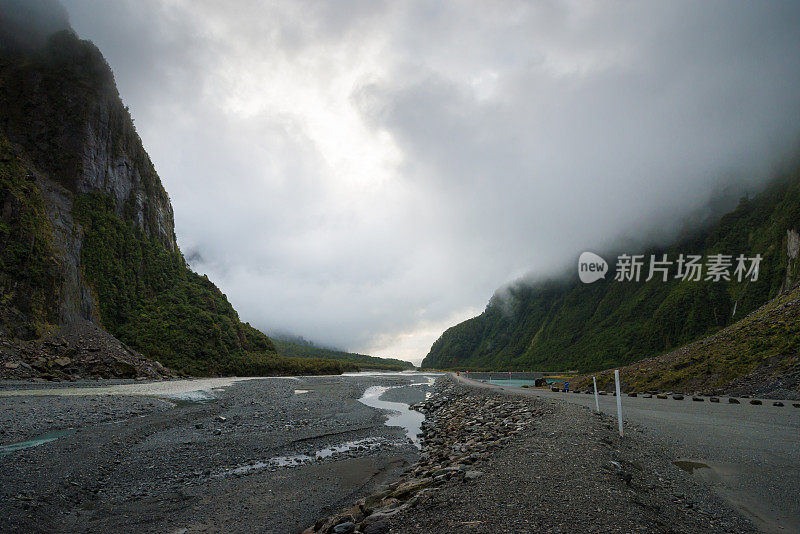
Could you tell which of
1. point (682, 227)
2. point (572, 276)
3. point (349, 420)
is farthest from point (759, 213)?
point (349, 420)

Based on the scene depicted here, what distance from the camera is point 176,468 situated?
12.1 m

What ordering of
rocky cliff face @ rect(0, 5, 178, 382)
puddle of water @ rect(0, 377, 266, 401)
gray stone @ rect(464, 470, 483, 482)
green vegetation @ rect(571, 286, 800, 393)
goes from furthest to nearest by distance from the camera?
rocky cliff face @ rect(0, 5, 178, 382)
puddle of water @ rect(0, 377, 266, 401)
green vegetation @ rect(571, 286, 800, 393)
gray stone @ rect(464, 470, 483, 482)

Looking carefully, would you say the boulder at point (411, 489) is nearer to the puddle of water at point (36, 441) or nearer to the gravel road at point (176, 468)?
the gravel road at point (176, 468)

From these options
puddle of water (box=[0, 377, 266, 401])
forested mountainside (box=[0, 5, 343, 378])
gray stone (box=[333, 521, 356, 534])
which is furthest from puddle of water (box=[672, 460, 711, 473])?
forested mountainside (box=[0, 5, 343, 378])

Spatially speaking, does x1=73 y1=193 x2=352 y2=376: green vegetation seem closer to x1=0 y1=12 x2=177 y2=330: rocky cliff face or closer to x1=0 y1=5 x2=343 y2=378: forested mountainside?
x1=0 y1=5 x2=343 y2=378: forested mountainside

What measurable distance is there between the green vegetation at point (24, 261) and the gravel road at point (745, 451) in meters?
56.6

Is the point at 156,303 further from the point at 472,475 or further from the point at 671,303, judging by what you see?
the point at 671,303

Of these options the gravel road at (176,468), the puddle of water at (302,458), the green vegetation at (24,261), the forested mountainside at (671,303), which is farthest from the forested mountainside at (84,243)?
the forested mountainside at (671,303)

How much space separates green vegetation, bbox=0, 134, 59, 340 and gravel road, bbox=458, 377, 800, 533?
56564 millimetres

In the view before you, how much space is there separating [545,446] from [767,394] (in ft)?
81.7

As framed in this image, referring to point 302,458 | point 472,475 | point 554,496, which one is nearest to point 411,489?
point 472,475

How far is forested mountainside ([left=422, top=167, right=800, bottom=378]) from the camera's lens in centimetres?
7125

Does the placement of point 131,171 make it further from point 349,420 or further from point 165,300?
point 349,420

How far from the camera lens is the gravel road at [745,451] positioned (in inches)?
242
